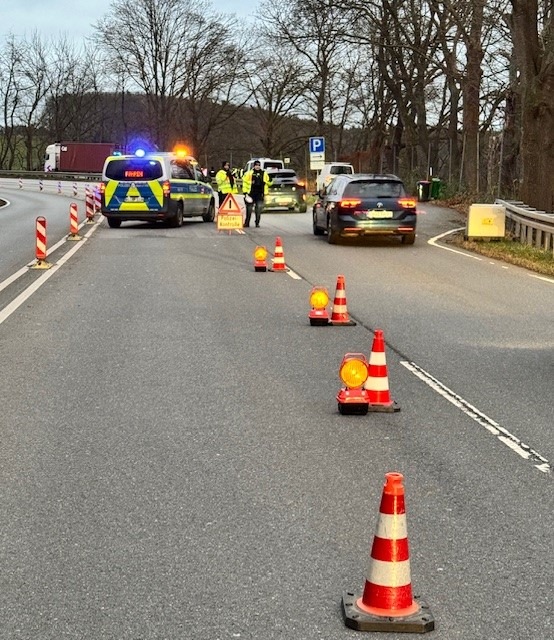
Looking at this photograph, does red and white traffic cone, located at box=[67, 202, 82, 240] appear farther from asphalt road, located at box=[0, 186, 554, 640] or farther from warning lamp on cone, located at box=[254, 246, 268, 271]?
asphalt road, located at box=[0, 186, 554, 640]

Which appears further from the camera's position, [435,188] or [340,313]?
[435,188]

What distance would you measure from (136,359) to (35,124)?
9931 centimetres

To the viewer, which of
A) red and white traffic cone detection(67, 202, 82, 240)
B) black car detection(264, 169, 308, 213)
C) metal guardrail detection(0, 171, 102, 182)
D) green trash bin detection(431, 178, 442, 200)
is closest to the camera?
red and white traffic cone detection(67, 202, 82, 240)

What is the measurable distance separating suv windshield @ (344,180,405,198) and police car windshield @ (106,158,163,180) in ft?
21.9

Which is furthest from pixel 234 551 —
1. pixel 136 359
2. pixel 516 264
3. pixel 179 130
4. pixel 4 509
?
pixel 179 130

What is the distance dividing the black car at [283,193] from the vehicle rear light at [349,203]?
54.1 feet

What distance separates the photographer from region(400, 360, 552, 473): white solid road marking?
6.23m

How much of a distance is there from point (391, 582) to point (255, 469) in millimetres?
2197

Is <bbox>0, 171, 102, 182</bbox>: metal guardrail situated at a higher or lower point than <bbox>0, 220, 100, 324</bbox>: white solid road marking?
higher

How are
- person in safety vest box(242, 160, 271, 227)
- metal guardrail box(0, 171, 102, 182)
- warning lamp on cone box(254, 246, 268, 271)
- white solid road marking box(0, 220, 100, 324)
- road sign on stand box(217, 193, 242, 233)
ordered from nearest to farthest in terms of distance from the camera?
white solid road marking box(0, 220, 100, 324) → warning lamp on cone box(254, 246, 268, 271) → road sign on stand box(217, 193, 242, 233) → person in safety vest box(242, 160, 271, 227) → metal guardrail box(0, 171, 102, 182)

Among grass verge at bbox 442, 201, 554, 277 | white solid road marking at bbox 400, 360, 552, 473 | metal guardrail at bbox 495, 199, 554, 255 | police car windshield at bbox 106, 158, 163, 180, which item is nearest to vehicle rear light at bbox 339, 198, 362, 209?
grass verge at bbox 442, 201, 554, 277

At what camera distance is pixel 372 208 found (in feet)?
76.4

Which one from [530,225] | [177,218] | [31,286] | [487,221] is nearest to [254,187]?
[177,218]

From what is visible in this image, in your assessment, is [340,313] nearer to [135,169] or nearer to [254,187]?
[254,187]
